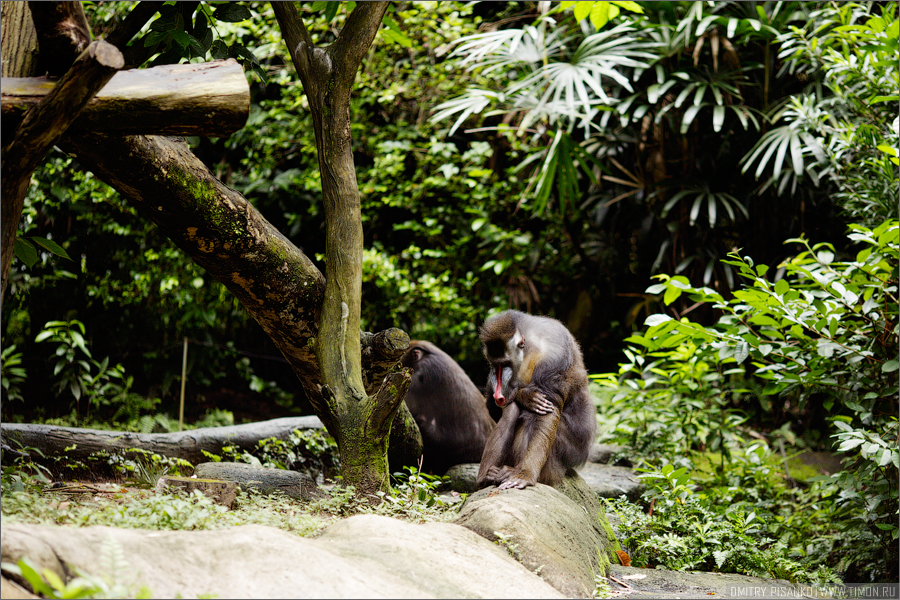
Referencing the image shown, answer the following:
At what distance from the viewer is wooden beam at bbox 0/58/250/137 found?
259 centimetres

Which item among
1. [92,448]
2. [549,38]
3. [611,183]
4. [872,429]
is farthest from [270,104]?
[872,429]

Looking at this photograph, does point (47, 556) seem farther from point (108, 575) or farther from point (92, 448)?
point (92, 448)

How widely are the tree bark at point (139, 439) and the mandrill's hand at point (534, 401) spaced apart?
2.52m

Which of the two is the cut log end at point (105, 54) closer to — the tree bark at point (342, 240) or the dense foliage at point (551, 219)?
the tree bark at point (342, 240)

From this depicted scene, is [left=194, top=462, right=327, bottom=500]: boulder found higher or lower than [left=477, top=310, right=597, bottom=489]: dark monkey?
lower

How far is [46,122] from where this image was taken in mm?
2416

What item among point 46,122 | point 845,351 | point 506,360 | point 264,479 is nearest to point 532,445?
point 506,360

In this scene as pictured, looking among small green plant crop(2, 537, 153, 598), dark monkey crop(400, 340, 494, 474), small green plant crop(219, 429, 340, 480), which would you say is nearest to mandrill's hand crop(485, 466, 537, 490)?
dark monkey crop(400, 340, 494, 474)

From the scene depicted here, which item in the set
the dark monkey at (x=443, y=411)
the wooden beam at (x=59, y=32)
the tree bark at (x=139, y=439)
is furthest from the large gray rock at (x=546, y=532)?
the tree bark at (x=139, y=439)

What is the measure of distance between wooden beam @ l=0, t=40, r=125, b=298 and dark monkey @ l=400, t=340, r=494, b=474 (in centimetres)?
374

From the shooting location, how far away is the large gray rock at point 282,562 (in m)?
2.03

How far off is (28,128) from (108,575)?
1523 millimetres

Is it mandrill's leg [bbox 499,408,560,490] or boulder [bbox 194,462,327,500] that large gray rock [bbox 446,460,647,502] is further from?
boulder [bbox 194,462,327,500]

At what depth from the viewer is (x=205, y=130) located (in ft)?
9.07
